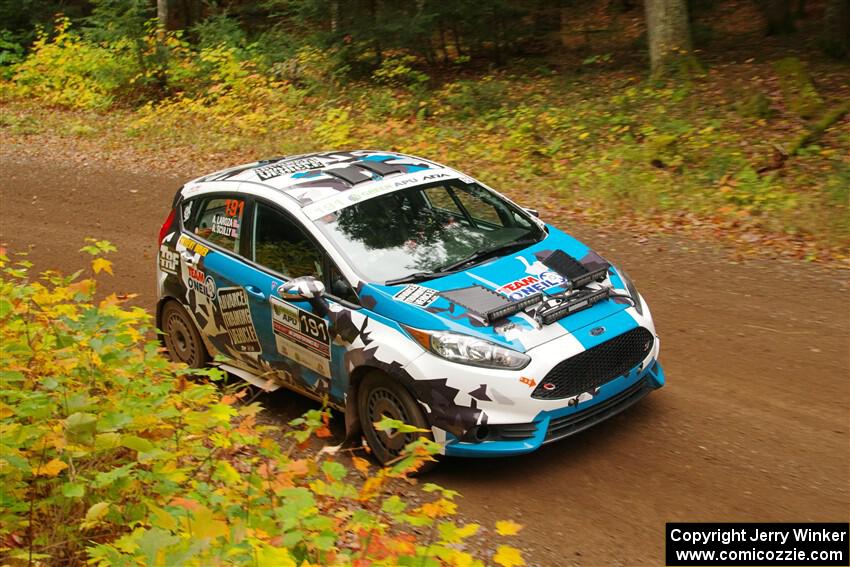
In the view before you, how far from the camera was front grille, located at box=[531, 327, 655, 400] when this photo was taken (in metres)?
5.92

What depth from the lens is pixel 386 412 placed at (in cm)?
640

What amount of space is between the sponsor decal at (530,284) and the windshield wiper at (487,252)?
509 millimetres

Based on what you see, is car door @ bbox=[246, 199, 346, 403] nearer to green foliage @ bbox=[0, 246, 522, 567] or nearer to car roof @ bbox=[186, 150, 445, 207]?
car roof @ bbox=[186, 150, 445, 207]

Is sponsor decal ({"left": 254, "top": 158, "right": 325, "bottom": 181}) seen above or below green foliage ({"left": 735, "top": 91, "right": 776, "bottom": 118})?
above

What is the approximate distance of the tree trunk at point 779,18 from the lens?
18188 millimetres

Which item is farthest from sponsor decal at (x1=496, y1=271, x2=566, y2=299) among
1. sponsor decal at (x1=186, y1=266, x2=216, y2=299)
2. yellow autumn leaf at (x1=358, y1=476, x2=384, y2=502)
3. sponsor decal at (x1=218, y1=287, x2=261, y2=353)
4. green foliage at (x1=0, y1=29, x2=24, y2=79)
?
green foliage at (x1=0, y1=29, x2=24, y2=79)

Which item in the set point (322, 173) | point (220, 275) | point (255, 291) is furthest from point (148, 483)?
point (322, 173)

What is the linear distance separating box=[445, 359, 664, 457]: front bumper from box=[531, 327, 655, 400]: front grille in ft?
0.25

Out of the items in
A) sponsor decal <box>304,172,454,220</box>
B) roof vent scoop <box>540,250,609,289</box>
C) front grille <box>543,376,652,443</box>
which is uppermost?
sponsor decal <box>304,172,454,220</box>

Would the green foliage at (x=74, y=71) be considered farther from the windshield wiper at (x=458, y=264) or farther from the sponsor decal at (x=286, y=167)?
the windshield wiper at (x=458, y=264)

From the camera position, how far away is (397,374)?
20.2 ft

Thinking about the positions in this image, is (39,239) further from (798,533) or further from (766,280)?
(798,533)

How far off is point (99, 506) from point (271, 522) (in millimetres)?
788

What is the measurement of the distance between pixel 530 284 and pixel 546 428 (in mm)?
1055
